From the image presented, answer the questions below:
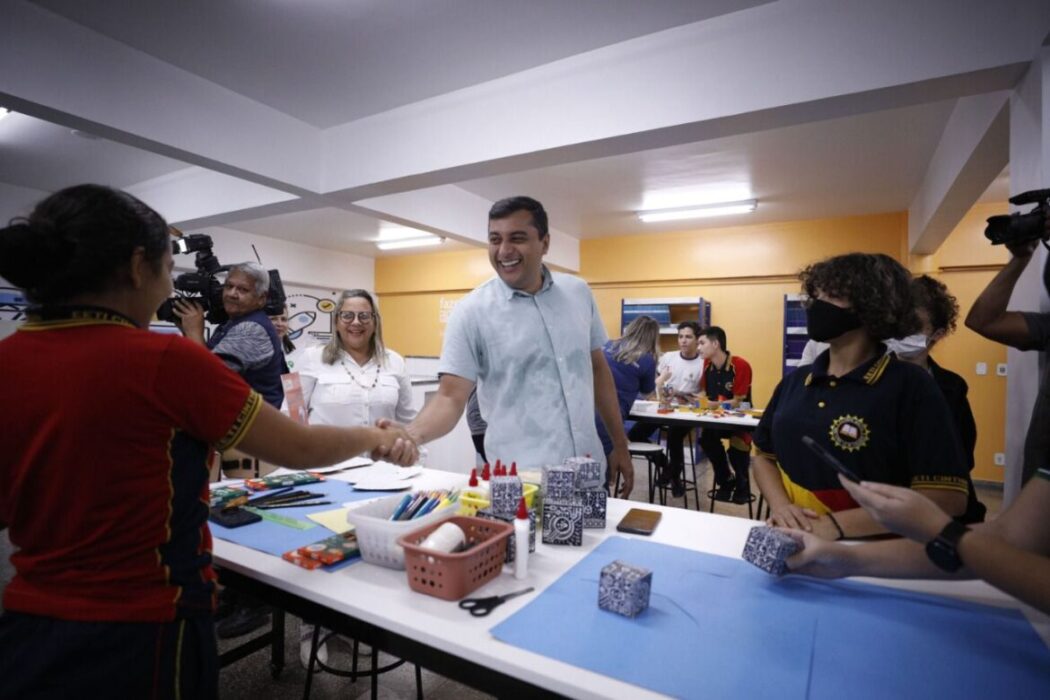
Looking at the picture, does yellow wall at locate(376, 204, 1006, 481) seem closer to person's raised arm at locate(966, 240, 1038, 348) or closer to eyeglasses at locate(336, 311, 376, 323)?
person's raised arm at locate(966, 240, 1038, 348)

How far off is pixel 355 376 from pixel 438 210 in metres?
2.84

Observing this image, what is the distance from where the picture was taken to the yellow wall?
5.68 meters

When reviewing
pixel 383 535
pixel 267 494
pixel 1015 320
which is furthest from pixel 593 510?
pixel 1015 320

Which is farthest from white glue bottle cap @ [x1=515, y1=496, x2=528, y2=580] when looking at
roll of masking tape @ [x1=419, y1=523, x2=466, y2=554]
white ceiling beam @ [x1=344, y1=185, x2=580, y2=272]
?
white ceiling beam @ [x1=344, y1=185, x2=580, y2=272]

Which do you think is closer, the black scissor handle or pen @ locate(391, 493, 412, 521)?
the black scissor handle

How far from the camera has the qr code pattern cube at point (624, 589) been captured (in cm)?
99

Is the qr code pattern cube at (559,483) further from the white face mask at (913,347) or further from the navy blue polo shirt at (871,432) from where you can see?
the white face mask at (913,347)

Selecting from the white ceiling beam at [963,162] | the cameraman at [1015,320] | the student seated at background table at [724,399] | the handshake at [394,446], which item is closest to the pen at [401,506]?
the handshake at [394,446]

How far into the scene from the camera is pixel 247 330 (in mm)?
2324

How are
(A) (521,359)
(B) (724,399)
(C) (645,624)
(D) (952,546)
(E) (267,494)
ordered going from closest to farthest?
1. (D) (952,546)
2. (C) (645,624)
3. (E) (267,494)
4. (A) (521,359)
5. (B) (724,399)

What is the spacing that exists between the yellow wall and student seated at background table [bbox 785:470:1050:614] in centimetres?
603

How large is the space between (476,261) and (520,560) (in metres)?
7.74

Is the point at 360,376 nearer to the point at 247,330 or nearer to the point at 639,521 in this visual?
the point at 247,330

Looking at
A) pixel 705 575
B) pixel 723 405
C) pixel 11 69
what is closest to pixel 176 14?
pixel 11 69
